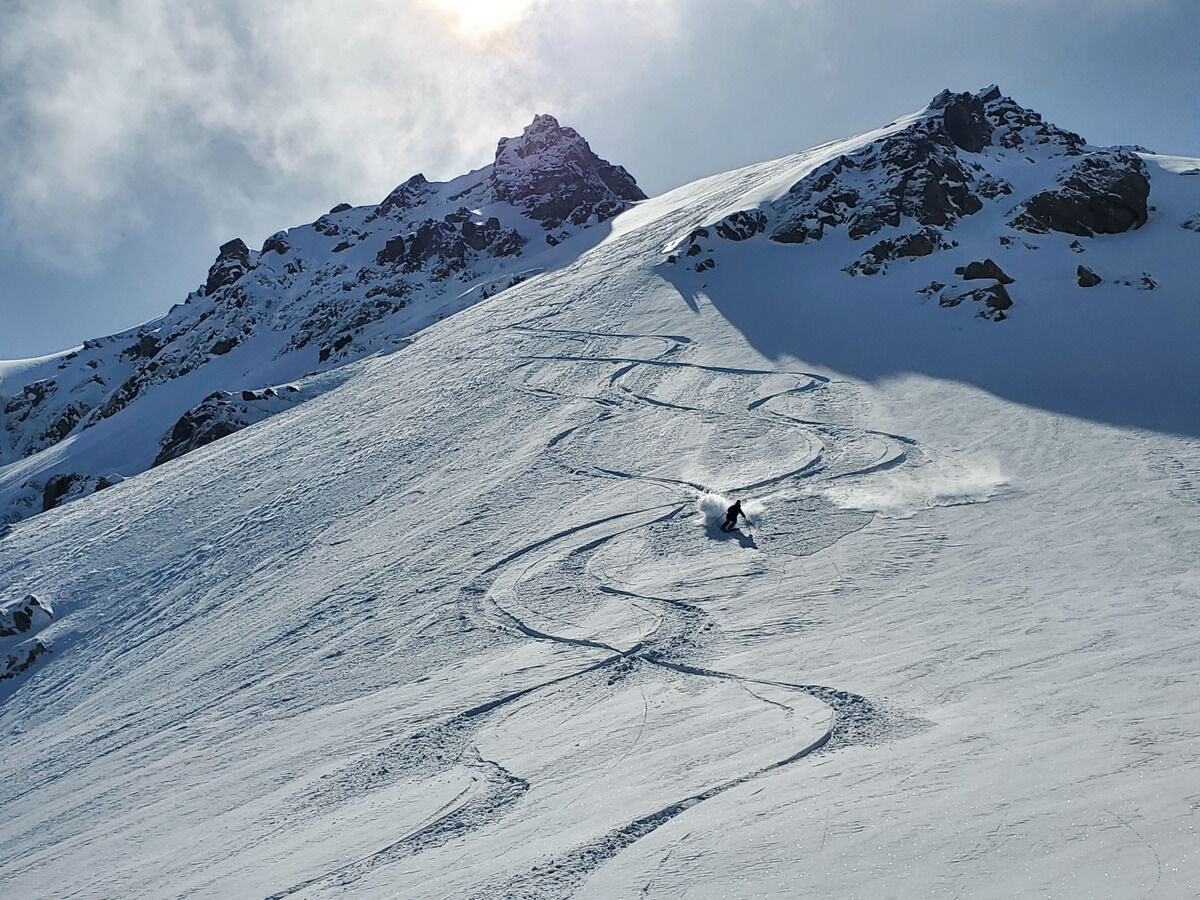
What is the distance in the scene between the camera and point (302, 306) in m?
86.5

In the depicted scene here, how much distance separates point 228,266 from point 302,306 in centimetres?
2801

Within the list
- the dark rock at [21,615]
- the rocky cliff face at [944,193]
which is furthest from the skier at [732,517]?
the rocky cliff face at [944,193]

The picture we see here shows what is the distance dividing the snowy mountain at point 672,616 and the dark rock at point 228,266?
76960 millimetres

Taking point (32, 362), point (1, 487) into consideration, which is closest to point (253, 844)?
point (1, 487)

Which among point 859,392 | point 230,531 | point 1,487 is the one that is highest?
point 1,487

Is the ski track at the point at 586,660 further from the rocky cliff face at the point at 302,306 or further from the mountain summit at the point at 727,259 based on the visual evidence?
the rocky cliff face at the point at 302,306

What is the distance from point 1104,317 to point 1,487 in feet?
225

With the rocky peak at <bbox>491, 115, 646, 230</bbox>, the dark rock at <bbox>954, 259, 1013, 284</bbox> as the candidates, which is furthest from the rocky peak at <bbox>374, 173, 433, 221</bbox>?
the dark rock at <bbox>954, 259, 1013, 284</bbox>

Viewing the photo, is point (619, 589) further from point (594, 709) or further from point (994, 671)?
point (994, 671)

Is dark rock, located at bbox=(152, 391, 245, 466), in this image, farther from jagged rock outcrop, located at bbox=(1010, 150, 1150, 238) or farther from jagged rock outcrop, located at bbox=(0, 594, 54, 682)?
jagged rock outcrop, located at bbox=(1010, 150, 1150, 238)

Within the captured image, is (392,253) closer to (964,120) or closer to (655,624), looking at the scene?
(964,120)

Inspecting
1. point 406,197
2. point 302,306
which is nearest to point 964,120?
point 302,306

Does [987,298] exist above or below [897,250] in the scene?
below

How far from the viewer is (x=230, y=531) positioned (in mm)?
20719
